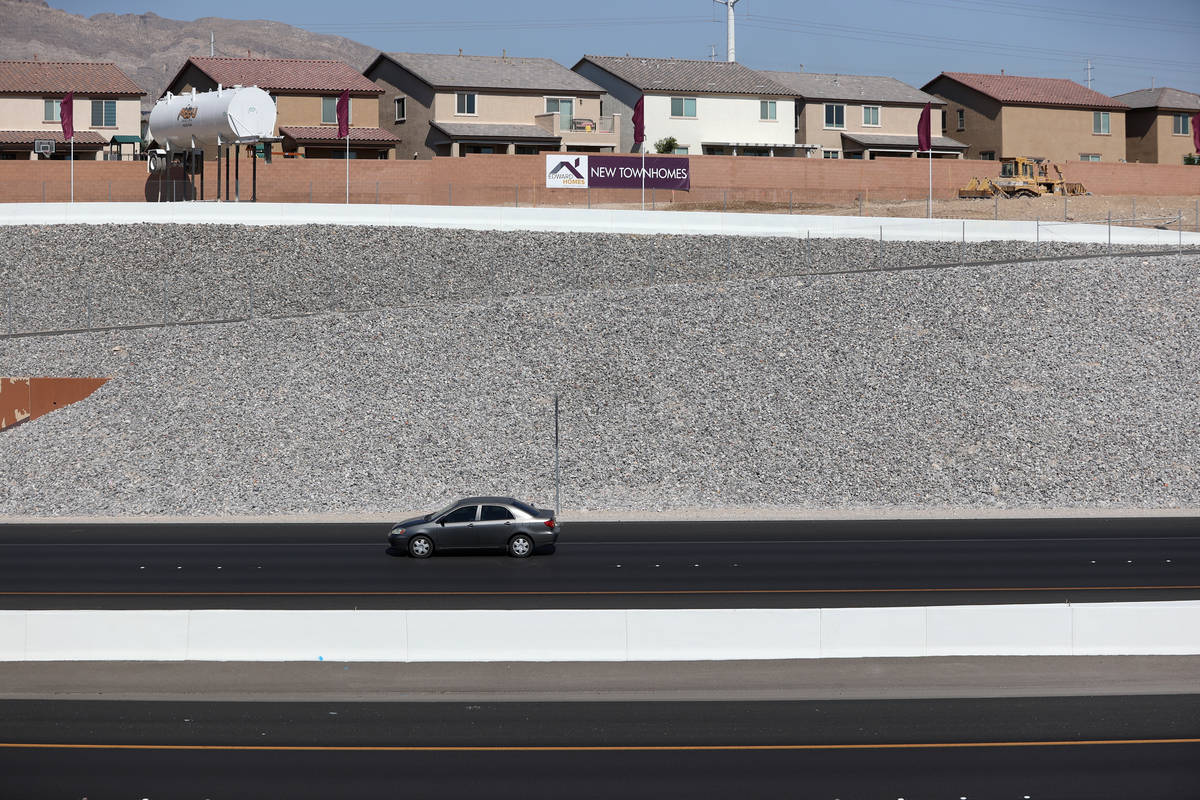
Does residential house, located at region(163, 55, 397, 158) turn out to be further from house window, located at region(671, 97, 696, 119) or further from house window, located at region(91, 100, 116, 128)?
house window, located at region(671, 97, 696, 119)

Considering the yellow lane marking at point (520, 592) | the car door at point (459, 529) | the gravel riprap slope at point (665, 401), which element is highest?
the gravel riprap slope at point (665, 401)

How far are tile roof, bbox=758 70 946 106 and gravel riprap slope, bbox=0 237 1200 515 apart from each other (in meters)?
39.4

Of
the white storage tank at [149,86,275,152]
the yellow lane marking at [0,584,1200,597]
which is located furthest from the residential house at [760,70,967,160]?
the yellow lane marking at [0,584,1200,597]

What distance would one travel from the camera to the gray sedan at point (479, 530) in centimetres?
2694

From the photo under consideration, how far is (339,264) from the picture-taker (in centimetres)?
5297

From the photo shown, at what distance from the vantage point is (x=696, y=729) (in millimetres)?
15172

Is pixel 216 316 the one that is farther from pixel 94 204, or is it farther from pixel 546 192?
pixel 546 192

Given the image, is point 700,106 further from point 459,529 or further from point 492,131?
point 459,529

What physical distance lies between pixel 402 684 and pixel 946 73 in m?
83.2

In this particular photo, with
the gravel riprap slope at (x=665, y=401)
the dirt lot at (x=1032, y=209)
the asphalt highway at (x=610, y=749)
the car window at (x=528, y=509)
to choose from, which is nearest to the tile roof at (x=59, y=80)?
the gravel riprap slope at (x=665, y=401)

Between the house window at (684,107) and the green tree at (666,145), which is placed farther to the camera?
the house window at (684,107)

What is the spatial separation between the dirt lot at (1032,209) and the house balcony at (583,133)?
51.3 ft

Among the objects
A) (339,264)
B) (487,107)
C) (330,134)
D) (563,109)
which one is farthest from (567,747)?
(563,109)

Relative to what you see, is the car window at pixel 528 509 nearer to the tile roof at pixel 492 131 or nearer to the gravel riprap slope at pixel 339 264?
the gravel riprap slope at pixel 339 264
